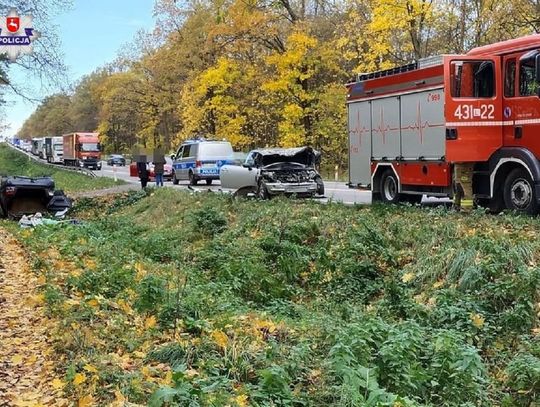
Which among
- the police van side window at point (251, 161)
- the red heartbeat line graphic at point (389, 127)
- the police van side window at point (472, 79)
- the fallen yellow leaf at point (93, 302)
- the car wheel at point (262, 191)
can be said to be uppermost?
the police van side window at point (472, 79)

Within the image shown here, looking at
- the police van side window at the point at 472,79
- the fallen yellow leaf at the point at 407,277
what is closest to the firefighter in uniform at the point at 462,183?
the police van side window at the point at 472,79

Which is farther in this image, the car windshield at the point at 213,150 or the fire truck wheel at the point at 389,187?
the car windshield at the point at 213,150

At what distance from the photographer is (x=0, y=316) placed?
6.75 m

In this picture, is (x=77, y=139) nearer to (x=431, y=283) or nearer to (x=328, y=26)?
(x=328, y=26)

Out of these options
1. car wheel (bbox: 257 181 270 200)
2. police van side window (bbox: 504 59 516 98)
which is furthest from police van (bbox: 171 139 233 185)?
police van side window (bbox: 504 59 516 98)

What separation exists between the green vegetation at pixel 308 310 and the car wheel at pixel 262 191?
448 centimetres

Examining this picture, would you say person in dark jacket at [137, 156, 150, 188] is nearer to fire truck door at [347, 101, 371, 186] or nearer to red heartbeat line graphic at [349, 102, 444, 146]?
fire truck door at [347, 101, 371, 186]

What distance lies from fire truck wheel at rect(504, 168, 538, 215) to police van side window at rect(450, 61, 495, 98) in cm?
180

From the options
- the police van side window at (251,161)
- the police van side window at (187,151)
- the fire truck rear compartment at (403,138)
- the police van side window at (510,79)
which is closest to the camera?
the police van side window at (510,79)

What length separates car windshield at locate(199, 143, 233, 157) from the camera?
29.2 m

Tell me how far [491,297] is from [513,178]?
4.46m

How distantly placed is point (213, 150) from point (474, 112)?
18.5m

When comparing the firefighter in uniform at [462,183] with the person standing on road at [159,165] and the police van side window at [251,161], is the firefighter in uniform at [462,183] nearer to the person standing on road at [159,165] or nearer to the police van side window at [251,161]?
the police van side window at [251,161]

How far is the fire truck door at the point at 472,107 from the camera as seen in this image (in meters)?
12.1
